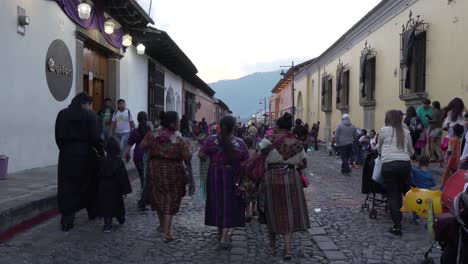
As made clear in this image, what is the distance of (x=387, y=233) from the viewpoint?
5.70m

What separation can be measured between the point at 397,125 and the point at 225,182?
211 centimetres

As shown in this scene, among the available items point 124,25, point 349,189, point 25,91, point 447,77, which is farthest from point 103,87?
point 447,77

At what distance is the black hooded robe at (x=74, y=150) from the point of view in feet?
18.1

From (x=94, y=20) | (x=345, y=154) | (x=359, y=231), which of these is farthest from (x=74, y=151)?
(x=345, y=154)

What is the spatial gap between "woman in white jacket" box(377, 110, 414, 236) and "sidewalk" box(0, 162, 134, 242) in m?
4.17

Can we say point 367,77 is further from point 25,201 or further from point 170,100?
point 25,201

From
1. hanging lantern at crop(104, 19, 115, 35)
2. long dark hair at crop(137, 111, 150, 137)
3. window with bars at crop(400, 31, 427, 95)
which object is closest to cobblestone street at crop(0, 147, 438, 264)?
long dark hair at crop(137, 111, 150, 137)

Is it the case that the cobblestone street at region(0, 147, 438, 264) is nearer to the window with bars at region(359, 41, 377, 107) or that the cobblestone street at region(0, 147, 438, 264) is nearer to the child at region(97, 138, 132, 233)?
the child at region(97, 138, 132, 233)

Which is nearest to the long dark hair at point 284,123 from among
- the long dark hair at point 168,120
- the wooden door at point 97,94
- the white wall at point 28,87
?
the long dark hair at point 168,120

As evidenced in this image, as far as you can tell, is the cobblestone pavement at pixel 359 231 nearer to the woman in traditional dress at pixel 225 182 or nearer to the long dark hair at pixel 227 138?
the woman in traditional dress at pixel 225 182

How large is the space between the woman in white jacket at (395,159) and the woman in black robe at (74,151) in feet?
10.9

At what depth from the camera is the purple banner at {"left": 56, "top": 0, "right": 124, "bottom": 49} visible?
31.8 feet

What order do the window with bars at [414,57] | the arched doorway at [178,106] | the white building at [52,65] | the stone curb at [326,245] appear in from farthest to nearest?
the arched doorway at [178,106]
the window with bars at [414,57]
the white building at [52,65]
the stone curb at [326,245]

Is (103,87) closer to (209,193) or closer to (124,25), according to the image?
(124,25)
